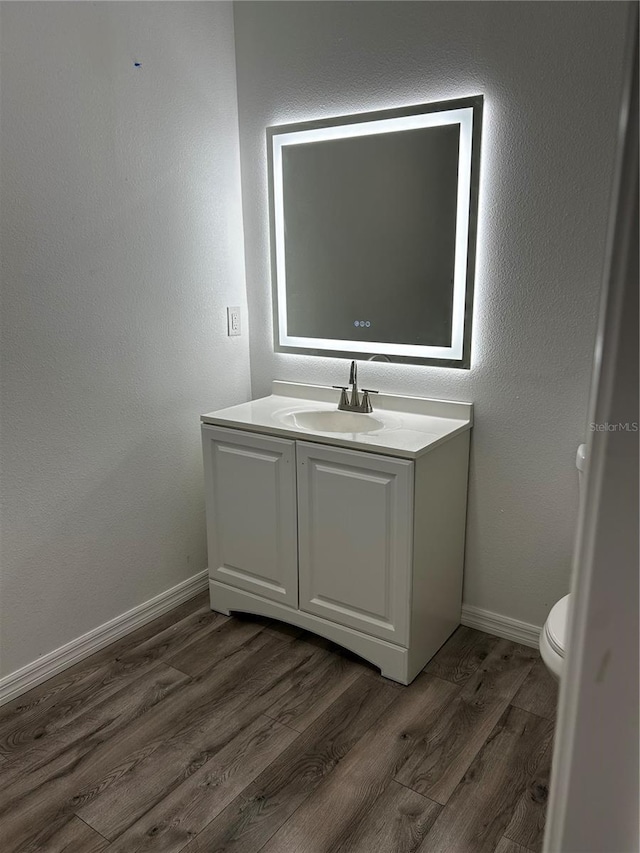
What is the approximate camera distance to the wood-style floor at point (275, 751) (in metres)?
1.62

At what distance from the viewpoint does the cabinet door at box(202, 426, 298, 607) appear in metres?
2.31

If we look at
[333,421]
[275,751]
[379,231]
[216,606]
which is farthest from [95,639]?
[379,231]

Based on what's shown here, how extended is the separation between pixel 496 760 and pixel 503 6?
2229 millimetres

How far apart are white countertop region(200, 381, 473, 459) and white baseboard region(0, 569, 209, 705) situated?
30.1 inches

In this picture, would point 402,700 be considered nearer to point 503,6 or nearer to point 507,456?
point 507,456

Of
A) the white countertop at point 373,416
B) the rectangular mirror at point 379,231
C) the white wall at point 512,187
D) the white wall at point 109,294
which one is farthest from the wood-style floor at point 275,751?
the rectangular mirror at point 379,231

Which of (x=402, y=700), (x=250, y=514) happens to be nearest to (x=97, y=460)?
(x=250, y=514)

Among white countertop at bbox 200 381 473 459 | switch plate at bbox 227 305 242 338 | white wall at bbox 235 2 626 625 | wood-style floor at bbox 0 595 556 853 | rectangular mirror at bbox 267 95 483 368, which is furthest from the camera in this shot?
switch plate at bbox 227 305 242 338

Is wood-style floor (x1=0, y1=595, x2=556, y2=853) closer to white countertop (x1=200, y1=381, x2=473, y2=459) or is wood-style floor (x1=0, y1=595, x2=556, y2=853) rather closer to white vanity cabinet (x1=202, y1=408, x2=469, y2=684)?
white vanity cabinet (x1=202, y1=408, x2=469, y2=684)

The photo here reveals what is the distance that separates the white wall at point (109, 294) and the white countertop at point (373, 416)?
28 cm

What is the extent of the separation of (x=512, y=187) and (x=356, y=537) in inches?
48.9

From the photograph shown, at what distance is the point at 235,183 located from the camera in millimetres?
2709

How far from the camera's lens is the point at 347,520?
218 cm

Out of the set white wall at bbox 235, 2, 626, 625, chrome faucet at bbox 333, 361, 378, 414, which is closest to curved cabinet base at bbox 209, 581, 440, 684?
white wall at bbox 235, 2, 626, 625
